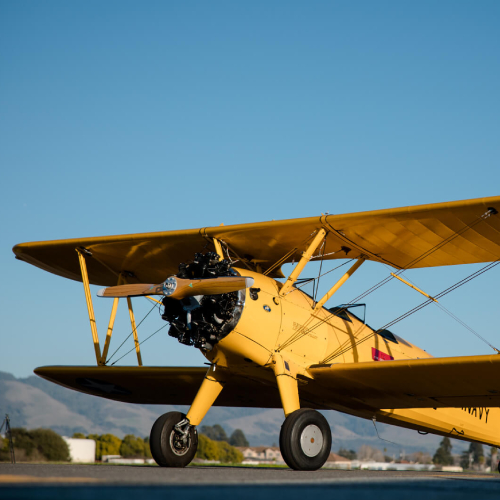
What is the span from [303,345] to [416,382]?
1792 mm

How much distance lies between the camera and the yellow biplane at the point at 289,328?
366 inches

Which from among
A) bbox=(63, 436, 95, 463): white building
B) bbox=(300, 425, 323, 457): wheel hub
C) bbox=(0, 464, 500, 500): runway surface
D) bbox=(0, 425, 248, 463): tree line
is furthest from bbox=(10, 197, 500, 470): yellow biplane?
bbox=(63, 436, 95, 463): white building

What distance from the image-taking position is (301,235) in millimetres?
10688

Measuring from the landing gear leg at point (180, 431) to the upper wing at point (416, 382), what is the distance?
5.34 ft

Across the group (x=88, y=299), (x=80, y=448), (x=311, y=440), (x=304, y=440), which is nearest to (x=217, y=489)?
(x=304, y=440)

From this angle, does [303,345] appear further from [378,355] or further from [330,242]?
[378,355]

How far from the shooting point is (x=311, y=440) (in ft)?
29.8

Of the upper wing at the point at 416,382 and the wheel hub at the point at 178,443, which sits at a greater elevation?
the upper wing at the point at 416,382

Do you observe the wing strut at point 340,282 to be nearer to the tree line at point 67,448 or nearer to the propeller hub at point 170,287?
the propeller hub at point 170,287

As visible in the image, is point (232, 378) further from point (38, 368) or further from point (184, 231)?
point (38, 368)

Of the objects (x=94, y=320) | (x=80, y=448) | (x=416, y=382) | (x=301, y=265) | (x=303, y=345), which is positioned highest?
(x=301, y=265)

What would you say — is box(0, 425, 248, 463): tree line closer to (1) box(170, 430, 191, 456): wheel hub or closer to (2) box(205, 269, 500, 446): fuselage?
(1) box(170, 430, 191, 456): wheel hub

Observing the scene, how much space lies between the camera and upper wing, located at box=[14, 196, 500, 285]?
32.8ft

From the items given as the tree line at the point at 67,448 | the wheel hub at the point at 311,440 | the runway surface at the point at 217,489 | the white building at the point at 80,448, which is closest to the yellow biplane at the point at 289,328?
the wheel hub at the point at 311,440
